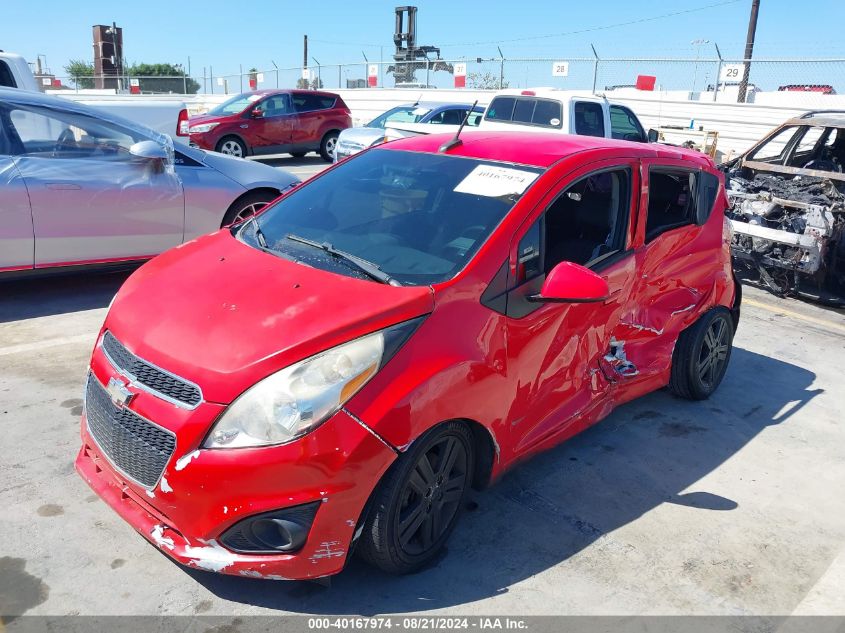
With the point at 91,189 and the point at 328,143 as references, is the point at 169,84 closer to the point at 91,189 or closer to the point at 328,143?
the point at 328,143

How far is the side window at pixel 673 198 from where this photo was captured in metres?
4.42

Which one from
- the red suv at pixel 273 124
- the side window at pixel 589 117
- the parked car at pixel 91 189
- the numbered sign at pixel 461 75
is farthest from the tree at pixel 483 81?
the parked car at pixel 91 189

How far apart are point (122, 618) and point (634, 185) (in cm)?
316

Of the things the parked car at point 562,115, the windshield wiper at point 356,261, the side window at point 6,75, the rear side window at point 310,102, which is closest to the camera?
the windshield wiper at point 356,261

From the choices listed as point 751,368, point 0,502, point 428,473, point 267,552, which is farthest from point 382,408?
point 751,368

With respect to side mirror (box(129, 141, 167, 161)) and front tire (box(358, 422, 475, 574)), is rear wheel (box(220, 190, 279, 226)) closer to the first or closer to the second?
side mirror (box(129, 141, 167, 161))

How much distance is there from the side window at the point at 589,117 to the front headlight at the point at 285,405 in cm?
932

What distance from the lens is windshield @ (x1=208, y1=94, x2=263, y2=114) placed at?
1615 cm

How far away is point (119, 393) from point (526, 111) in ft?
32.2

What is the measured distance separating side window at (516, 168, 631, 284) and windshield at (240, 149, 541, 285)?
0.36m

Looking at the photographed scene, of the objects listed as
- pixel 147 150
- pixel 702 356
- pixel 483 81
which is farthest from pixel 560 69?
pixel 702 356

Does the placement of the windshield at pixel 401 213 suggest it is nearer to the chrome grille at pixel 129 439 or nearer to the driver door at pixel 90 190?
the chrome grille at pixel 129 439

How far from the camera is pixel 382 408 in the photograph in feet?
8.36

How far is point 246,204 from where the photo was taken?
6758 mm
